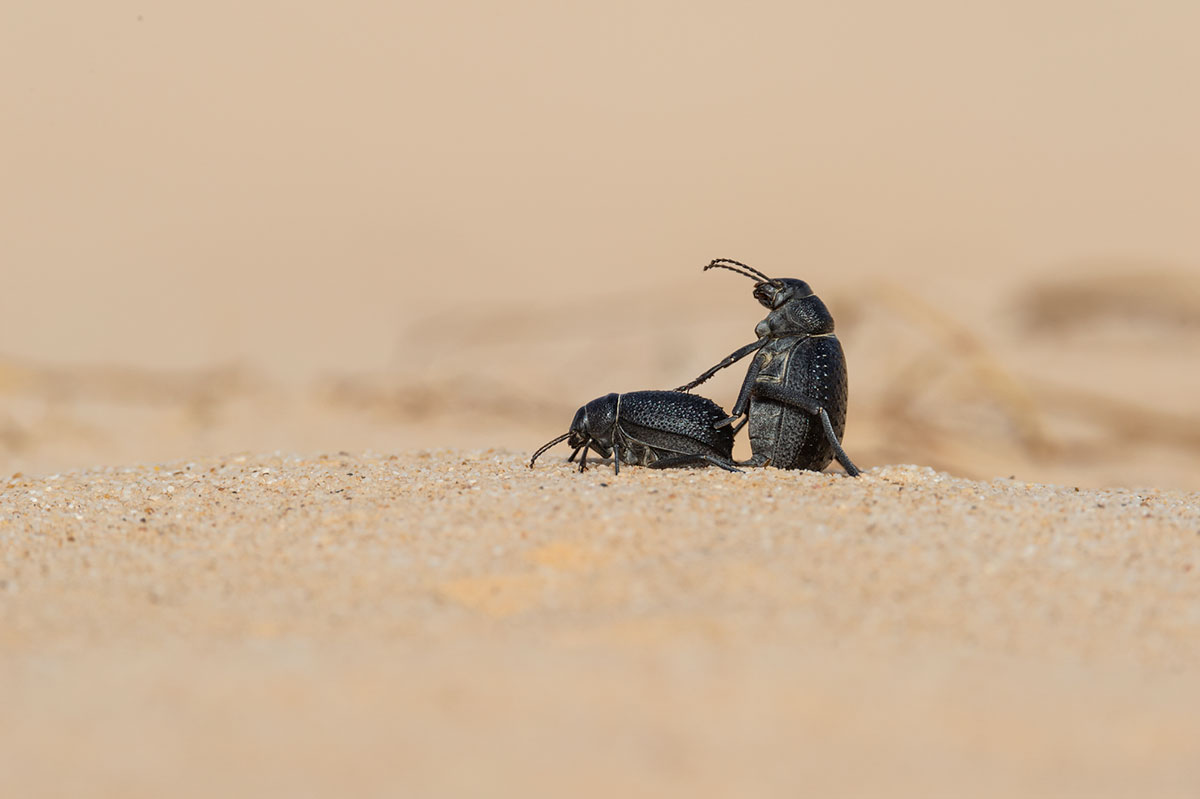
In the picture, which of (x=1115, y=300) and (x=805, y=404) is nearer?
(x=805, y=404)

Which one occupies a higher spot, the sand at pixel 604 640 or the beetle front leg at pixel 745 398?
the beetle front leg at pixel 745 398

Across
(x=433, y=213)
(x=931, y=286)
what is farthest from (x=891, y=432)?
(x=433, y=213)

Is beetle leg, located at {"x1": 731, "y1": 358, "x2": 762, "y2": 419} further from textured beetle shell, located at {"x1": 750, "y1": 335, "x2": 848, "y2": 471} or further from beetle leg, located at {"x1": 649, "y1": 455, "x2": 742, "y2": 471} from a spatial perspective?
beetle leg, located at {"x1": 649, "y1": 455, "x2": 742, "y2": 471}

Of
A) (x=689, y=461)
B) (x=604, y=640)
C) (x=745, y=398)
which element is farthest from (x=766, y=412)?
(x=604, y=640)

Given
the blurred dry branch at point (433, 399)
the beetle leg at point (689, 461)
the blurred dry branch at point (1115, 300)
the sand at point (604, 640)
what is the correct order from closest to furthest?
the sand at point (604, 640)
the beetle leg at point (689, 461)
the blurred dry branch at point (433, 399)
the blurred dry branch at point (1115, 300)

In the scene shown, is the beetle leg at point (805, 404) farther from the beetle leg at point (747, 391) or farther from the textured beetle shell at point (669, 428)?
the textured beetle shell at point (669, 428)

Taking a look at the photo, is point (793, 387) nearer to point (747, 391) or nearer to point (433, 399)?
point (747, 391)

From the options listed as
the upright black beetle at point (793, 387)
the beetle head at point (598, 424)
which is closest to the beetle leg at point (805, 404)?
the upright black beetle at point (793, 387)
